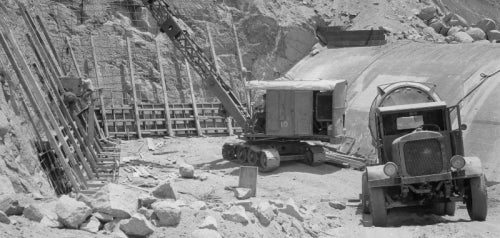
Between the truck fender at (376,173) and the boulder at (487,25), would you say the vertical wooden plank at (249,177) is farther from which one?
the boulder at (487,25)

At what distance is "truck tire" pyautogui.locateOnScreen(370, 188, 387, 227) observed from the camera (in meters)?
12.6

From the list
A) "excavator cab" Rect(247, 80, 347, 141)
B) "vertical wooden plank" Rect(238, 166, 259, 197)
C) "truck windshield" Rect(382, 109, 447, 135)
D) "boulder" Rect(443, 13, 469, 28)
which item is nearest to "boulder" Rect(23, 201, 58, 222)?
"vertical wooden plank" Rect(238, 166, 259, 197)

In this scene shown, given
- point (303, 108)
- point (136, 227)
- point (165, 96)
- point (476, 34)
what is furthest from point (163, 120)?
point (136, 227)

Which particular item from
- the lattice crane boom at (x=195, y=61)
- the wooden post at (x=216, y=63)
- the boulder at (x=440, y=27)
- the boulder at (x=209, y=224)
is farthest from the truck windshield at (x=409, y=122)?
the boulder at (x=440, y=27)

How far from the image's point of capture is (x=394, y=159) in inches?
505

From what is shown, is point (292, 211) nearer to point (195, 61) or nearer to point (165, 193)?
point (165, 193)

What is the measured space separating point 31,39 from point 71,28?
10.1 m

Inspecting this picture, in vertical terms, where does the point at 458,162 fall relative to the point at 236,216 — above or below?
above

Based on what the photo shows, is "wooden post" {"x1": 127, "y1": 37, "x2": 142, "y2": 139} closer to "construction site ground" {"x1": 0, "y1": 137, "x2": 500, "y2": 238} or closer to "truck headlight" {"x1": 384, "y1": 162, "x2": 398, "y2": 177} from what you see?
"construction site ground" {"x1": 0, "y1": 137, "x2": 500, "y2": 238}

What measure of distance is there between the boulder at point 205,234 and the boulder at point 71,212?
142cm

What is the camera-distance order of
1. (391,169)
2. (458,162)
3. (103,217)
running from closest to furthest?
(103,217) < (458,162) < (391,169)

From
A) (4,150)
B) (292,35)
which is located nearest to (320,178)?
(4,150)

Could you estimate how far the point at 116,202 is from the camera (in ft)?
30.9

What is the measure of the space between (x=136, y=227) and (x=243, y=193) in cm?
454
